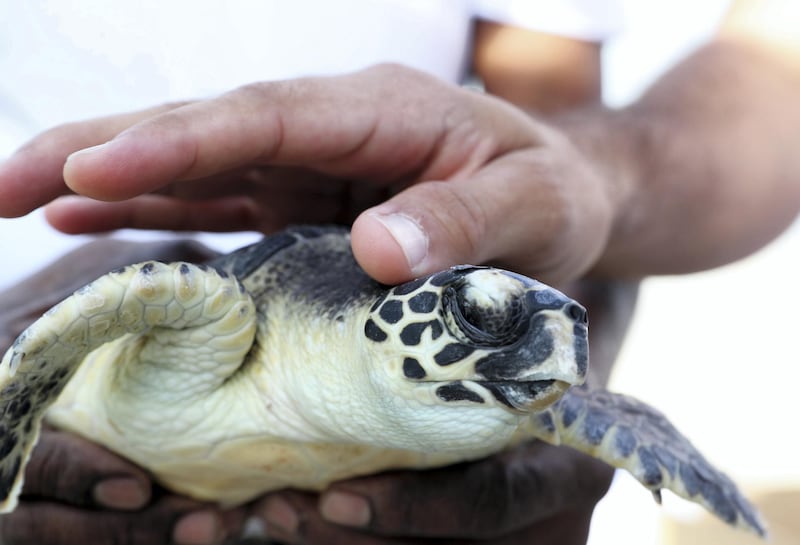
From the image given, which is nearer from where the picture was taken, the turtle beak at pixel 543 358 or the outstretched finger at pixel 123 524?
the turtle beak at pixel 543 358

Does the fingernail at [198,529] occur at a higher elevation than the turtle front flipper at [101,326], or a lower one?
lower

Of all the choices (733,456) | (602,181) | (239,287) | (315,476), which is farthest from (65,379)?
(733,456)

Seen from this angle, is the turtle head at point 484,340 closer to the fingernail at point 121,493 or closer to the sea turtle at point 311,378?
the sea turtle at point 311,378

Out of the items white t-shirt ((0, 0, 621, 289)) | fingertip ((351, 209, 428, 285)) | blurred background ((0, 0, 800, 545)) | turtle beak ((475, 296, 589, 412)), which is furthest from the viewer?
blurred background ((0, 0, 800, 545))

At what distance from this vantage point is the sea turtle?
0.55m

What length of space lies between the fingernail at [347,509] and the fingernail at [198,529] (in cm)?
14

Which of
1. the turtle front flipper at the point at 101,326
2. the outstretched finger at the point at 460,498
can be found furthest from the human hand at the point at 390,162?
the outstretched finger at the point at 460,498

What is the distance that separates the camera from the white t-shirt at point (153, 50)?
1.15 m

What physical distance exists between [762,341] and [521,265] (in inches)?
151

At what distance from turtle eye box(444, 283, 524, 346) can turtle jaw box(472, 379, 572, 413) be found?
33 millimetres

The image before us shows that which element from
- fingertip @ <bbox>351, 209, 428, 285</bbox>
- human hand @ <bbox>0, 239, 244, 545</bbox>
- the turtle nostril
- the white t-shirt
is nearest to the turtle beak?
the turtle nostril

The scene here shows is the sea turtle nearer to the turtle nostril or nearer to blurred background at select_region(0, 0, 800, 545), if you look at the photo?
the turtle nostril

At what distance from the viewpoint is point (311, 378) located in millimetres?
728

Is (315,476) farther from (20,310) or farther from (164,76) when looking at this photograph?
(164,76)
